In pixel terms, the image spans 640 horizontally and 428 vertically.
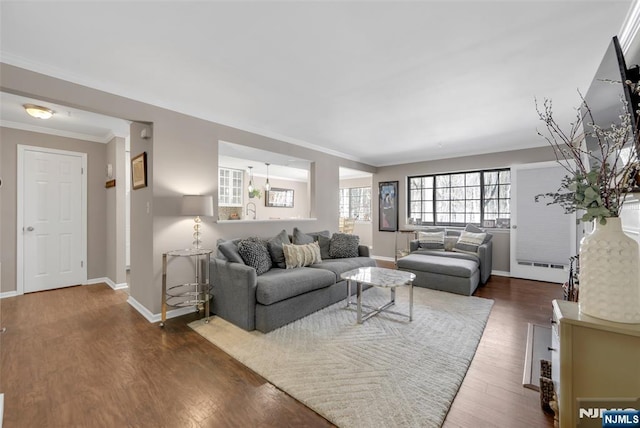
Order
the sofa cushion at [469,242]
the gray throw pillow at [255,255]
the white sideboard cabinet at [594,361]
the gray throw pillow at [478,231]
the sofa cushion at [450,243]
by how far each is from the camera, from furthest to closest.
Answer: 1. the sofa cushion at [450,243]
2. the gray throw pillow at [478,231]
3. the sofa cushion at [469,242]
4. the gray throw pillow at [255,255]
5. the white sideboard cabinet at [594,361]

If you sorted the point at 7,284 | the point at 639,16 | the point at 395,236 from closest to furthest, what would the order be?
the point at 639,16 → the point at 7,284 → the point at 395,236

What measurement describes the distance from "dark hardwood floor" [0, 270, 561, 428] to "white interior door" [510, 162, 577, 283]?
2.29m

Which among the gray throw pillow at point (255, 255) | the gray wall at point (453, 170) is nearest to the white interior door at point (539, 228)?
the gray wall at point (453, 170)

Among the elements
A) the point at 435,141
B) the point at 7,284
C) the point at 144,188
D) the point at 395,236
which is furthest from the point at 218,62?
the point at 395,236

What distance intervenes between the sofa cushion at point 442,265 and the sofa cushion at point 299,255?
5.50 ft

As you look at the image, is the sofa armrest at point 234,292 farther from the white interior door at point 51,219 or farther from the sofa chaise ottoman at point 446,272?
the white interior door at point 51,219

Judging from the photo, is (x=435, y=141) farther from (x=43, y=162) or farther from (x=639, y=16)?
(x=43, y=162)

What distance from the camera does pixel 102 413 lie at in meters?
1.68

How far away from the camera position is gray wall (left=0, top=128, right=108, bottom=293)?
382 centimetres

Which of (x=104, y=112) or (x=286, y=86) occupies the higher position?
(x=286, y=86)

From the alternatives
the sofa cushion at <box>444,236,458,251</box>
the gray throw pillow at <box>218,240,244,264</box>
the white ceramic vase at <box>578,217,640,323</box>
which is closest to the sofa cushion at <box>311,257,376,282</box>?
the gray throw pillow at <box>218,240,244,264</box>

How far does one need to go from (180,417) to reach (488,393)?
6.73ft

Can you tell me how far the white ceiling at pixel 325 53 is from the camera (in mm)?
1727

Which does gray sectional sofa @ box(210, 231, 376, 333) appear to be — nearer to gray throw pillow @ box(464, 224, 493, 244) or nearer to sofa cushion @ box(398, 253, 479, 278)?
sofa cushion @ box(398, 253, 479, 278)
